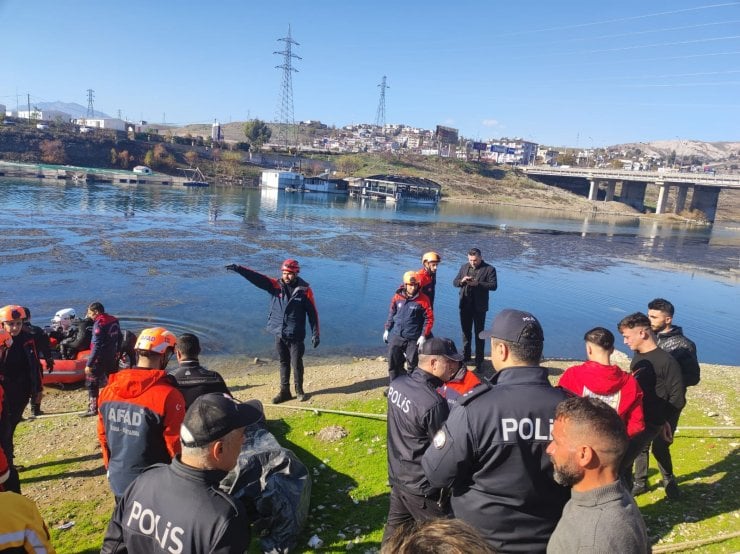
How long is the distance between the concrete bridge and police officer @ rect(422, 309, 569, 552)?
358 ft

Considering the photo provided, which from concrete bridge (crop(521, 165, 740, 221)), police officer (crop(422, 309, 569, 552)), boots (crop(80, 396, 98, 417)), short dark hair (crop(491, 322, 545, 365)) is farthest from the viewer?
concrete bridge (crop(521, 165, 740, 221))

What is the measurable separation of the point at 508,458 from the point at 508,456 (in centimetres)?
1

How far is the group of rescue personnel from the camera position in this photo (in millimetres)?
2734

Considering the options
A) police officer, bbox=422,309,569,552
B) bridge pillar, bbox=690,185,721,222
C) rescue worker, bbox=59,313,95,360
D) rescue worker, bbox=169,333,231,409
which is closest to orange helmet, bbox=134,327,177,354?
rescue worker, bbox=169,333,231,409

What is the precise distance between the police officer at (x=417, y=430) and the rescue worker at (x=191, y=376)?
156 centimetres

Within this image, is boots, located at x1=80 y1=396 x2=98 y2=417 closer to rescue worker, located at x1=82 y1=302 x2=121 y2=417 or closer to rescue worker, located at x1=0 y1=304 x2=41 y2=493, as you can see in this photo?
rescue worker, located at x1=82 y1=302 x2=121 y2=417

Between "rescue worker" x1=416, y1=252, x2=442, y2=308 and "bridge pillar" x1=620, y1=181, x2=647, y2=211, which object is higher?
"bridge pillar" x1=620, y1=181, x2=647, y2=211

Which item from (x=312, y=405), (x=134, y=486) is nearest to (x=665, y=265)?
(x=312, y=405)

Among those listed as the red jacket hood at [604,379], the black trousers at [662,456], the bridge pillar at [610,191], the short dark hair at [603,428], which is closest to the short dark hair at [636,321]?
the red jacket hood at [604,379]

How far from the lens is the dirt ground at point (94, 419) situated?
6.00 m

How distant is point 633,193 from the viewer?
4461 inches

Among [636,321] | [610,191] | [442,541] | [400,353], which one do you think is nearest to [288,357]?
[400,353]

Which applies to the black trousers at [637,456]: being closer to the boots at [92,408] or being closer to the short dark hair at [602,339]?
the short dark hair at [602,339]

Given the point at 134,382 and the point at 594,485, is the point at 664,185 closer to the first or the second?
the point at 594,485
